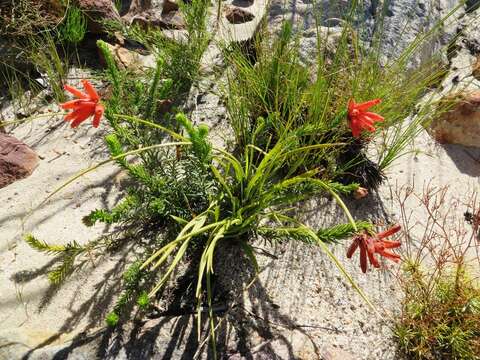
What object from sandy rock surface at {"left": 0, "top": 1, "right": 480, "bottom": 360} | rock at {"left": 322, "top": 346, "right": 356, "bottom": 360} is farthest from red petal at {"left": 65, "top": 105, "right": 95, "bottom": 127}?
rock at {"left": 322, "top": 346, "right": 356, "bottom": 360}

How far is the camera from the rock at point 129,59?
2.84 meters

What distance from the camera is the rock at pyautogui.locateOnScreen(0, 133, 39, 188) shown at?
7.30 feet

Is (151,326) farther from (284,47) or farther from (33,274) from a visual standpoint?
(284,47)

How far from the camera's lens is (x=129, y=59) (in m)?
2.92

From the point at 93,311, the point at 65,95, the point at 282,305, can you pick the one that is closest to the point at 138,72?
the point at 65,95

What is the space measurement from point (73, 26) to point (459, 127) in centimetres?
285

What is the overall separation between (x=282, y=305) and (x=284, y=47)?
1470 mm

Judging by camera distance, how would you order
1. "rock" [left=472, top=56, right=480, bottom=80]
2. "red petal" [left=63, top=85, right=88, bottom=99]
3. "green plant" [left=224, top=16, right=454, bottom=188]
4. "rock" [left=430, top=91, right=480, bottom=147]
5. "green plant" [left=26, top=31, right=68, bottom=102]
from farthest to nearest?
"rock" [left=472, top=56, right=480, bottom=80]
"rock" [left=430, top=91, right=480, bottom=147]
"green plant" [left=26, top=31, right=68, bottom=102]
"green plant" [left=224, top=16, right=454, bottom=188]
"red petal" [left=63, top=85, right=88, bottom=99]

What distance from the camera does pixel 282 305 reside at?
1832mm

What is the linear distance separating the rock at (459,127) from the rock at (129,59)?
7.15 ft

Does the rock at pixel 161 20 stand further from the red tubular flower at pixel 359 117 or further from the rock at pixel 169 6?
the red tubular flower at pixel 359 117


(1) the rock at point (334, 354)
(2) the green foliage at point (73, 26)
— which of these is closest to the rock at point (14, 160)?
(2) the green foliage at point (73, 26)

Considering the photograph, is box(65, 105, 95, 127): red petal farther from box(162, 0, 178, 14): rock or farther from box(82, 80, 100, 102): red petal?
box(162, 0, 178, 14): rock

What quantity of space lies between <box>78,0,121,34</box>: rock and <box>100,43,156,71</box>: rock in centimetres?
18
